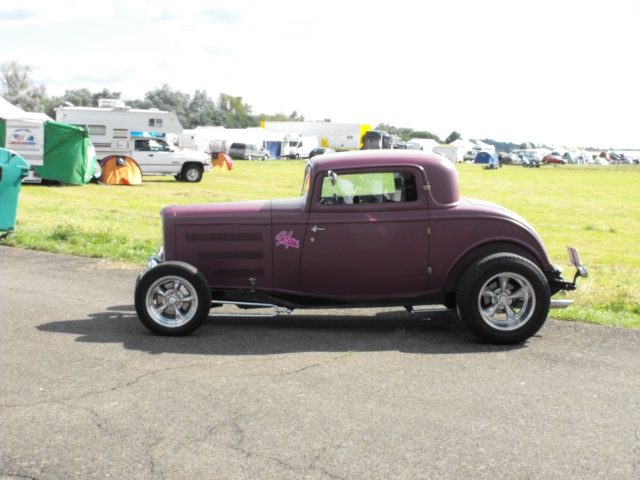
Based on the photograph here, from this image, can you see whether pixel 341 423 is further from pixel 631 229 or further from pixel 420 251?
pixel 631 229

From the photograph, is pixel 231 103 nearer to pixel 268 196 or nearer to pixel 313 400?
pixel 268 196

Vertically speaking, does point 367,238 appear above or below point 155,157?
below

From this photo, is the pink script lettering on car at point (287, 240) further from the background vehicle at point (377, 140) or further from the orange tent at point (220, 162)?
the background vehicle at point (377, 140)

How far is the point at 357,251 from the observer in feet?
23.1

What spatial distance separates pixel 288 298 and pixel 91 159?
77.2ft

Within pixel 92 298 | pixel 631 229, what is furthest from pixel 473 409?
pixel 631 229

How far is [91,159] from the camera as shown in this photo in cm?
2905

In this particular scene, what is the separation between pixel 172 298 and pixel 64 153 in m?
22.0

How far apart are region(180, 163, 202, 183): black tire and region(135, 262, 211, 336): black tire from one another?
1053 inches

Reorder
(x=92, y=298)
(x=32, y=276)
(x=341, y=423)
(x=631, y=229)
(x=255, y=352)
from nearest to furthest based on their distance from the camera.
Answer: (x=341, y=423) → (x=255, y=352) → (x=92, y=298) → (x=32, y=276) → (x=631, y=229)

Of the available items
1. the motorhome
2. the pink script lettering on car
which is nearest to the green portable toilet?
the pink script lettering on car

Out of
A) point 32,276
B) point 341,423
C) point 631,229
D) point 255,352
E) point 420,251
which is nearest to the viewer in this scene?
point 341,423

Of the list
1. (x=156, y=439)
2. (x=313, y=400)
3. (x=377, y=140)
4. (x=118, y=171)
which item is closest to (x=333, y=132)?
(x=377, y=140)

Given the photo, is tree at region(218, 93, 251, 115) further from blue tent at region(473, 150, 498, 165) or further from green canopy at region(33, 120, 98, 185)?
green canopy at region(33, 120, 98, 185)
